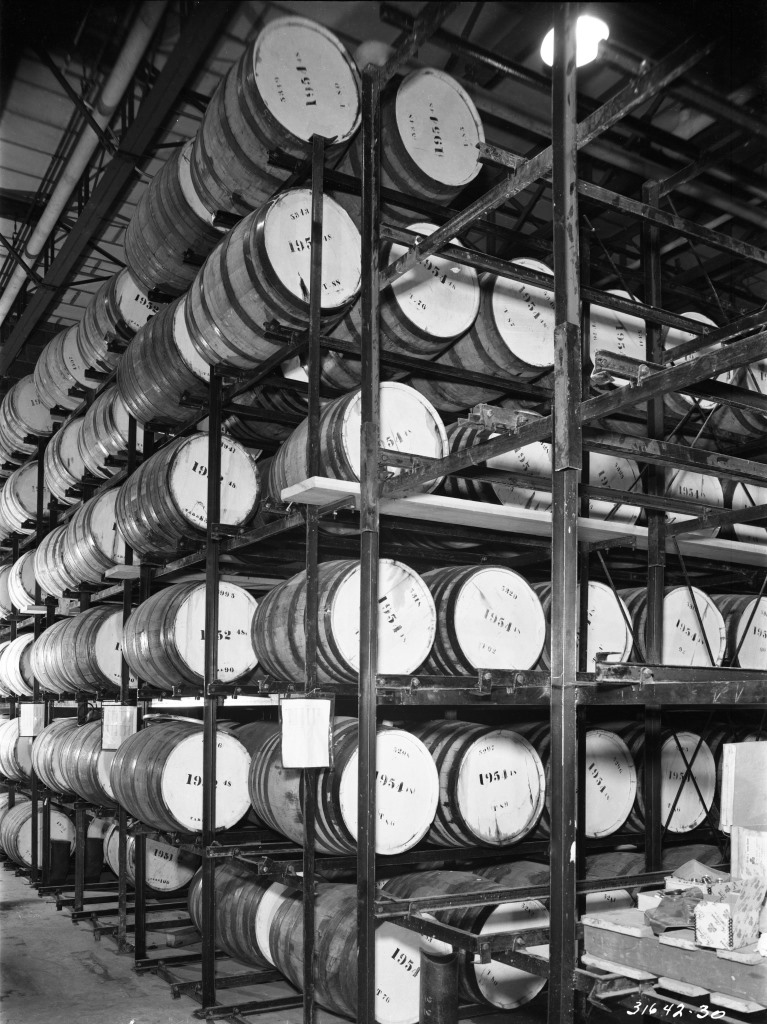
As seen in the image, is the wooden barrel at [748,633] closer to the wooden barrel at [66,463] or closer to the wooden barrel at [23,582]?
the wooden barrel at [66,463]

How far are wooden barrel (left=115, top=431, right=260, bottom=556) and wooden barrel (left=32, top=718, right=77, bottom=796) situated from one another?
3.27 metres

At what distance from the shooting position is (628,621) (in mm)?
5586

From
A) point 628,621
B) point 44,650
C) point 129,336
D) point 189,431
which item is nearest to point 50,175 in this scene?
point 129,336

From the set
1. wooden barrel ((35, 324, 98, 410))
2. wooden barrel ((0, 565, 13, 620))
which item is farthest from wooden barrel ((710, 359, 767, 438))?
wooden barrel ((0, 565, 13, 620))

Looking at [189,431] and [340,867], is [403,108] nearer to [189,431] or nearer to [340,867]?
[189,431]

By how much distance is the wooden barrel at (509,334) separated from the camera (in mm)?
5301

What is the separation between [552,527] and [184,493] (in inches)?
123

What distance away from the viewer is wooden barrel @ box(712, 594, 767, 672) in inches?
232

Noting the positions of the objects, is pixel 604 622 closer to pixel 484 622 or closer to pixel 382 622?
pixel 484 622

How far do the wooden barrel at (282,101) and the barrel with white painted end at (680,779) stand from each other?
389 centimetres

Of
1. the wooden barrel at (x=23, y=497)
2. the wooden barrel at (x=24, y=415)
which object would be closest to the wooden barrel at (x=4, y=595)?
the wooden barrel at (x=23, y=497)

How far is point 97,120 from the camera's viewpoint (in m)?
8.11

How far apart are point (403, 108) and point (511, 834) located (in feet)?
12.3

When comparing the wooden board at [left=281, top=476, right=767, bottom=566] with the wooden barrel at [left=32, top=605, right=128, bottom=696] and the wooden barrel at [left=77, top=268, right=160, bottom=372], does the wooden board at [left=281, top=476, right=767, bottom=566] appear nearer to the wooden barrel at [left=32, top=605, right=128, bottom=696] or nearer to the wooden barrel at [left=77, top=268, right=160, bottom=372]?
the wooden barrel at [left=77, top=268, right=160, bottom=372]
